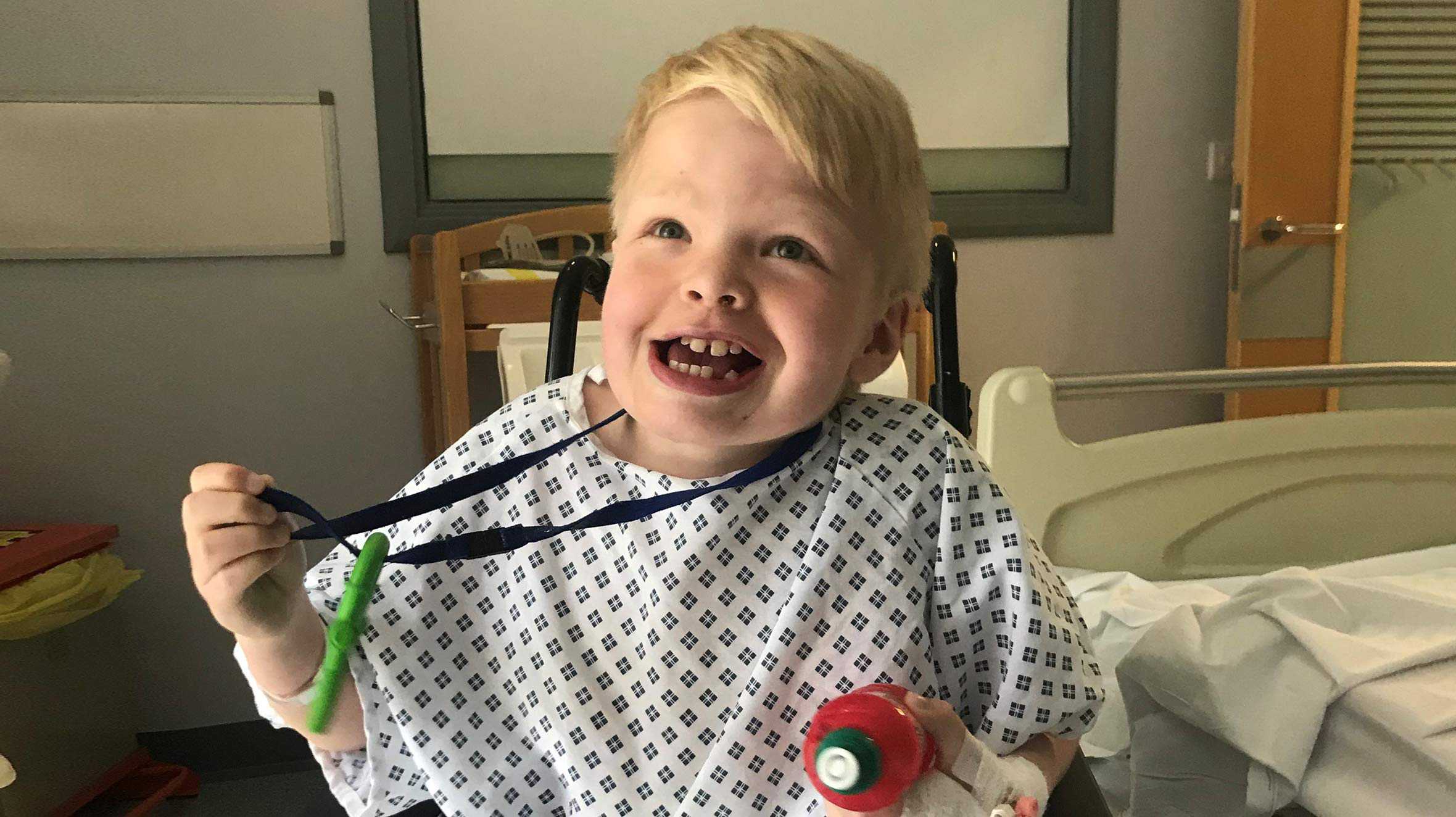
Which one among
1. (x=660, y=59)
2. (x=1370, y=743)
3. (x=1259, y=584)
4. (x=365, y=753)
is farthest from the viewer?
(x=660, y=59)

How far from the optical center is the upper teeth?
2.34 feet

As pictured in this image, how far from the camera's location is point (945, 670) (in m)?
0.81

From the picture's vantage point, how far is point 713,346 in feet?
2.35

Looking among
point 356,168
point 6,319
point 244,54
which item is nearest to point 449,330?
point 356,168

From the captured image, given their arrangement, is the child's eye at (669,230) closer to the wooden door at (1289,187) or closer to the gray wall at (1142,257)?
the gray wall at (1142,257)

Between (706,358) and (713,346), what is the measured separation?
0.07 ft

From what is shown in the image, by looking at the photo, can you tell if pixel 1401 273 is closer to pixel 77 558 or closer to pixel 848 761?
pixel 848 761

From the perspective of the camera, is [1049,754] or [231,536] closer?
[231,536]

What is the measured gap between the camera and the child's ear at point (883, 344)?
84 centimetres

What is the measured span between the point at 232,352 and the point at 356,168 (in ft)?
1.68

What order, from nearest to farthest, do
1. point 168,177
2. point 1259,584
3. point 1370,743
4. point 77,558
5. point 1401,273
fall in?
point 1370,743
point 1259,584
point 77,558
point 168,177
point 1401,273

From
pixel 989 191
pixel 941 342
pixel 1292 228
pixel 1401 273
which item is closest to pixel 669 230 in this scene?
pixel 941 342

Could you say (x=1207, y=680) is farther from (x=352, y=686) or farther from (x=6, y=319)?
(x=6, y=319)

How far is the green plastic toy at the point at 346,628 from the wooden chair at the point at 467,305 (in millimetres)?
1047
